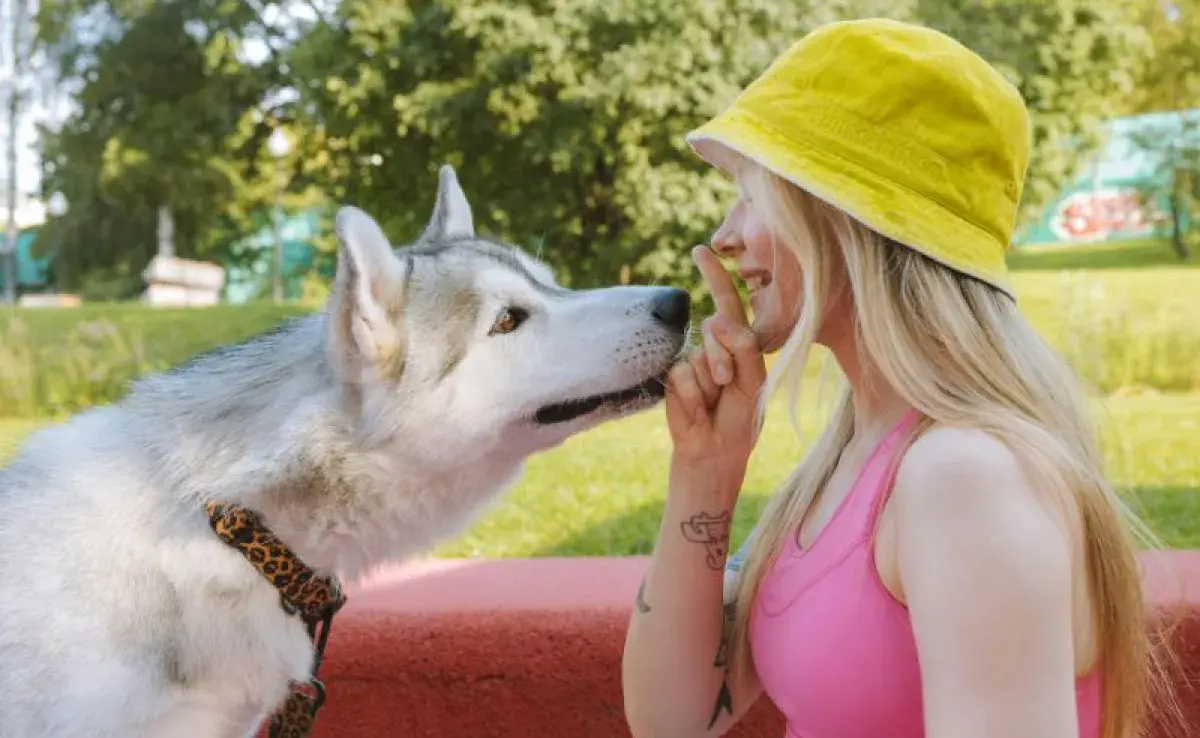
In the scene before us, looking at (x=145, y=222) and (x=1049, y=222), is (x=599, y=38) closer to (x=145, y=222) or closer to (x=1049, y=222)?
(x=1049, y=222)

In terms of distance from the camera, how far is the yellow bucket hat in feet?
4.31

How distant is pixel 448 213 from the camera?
2266mm

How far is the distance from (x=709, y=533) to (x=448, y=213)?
975 millimetres

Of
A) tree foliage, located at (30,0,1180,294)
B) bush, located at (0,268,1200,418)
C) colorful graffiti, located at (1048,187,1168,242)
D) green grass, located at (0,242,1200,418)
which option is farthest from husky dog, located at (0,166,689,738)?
colorful graffiti, located at (1048,187,1168,242)

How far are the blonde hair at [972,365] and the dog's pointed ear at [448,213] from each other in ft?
3.10

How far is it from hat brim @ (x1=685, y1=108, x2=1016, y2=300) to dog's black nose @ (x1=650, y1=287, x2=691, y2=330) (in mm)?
475

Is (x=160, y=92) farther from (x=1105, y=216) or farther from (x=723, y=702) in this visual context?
(x=723, y=702)

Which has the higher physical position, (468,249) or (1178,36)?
(1178,36)

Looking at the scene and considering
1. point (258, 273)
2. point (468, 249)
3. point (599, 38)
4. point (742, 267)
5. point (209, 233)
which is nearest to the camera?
point (742, 267)

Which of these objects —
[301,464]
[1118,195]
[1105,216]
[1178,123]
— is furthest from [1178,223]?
[301,464]

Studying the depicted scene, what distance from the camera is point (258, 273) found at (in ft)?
89.9

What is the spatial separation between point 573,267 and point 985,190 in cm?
969

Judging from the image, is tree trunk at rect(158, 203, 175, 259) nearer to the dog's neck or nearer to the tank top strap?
the dog's neck

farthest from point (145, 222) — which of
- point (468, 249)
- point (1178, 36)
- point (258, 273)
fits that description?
point (468, 249)
